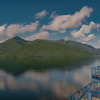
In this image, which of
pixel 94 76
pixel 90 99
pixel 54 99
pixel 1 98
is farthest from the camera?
pixel 1 98

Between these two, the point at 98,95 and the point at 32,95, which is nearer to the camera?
the point at 98,95

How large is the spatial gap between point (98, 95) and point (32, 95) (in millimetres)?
25355

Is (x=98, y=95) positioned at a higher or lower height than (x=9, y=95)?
higher

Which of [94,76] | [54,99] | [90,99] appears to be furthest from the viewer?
[54,99]

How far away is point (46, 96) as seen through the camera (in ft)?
128

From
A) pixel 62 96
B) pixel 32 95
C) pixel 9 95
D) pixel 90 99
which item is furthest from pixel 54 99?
pixel 90 99

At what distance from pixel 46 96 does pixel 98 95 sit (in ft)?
72.1

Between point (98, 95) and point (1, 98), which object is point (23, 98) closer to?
point (1, 98)

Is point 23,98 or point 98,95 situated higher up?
point 98,95

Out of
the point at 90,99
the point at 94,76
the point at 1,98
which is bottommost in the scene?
the point at 1,98

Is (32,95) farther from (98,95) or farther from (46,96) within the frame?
(98,95)

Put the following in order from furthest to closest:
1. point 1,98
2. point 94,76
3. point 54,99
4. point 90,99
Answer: point 1,98
point 54,99
point 94,76
point 90,99

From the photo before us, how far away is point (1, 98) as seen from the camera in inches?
1507

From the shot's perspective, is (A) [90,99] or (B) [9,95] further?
(B) [9,95]
